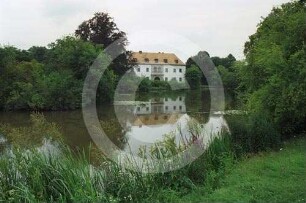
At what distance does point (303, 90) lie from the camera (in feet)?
32.7

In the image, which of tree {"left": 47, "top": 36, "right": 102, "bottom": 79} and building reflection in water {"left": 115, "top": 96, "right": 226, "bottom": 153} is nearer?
building reflection in water {"left": 115, "top": 96, "right": 226, "bottom": 153}

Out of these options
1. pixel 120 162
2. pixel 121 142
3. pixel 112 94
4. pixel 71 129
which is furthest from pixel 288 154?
pixel 112 94

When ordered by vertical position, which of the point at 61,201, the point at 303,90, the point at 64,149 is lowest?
the point at 61,201

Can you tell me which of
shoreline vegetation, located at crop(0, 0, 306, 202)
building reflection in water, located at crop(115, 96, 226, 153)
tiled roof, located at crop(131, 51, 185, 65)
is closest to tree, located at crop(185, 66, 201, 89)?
tiled roof, located at crop(131, 51, 185, 65)

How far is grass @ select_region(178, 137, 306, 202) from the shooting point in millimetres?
5805

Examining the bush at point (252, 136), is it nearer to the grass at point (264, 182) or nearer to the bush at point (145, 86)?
the grass at point (264, 182)

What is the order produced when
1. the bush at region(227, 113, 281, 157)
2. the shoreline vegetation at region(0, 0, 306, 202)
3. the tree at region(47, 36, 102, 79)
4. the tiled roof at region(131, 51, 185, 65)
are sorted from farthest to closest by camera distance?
the tiled roof at region(131, 51, 185, 65)
the tree at region(47, 36, 102, 79)
the bush at region(227, 113, 281, 157)
the shoreline vegetation at region(0, 0, 306, 202)

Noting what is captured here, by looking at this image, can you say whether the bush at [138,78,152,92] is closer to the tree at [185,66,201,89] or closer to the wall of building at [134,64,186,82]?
the tree at [185,66,201,89]

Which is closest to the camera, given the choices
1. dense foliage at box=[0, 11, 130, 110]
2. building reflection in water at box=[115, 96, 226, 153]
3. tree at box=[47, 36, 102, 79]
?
building reflection in water at box=[115, 96, 226, 153]

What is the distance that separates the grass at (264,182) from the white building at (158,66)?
5271cm

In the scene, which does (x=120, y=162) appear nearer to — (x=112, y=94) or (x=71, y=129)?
(x=71, y=129)

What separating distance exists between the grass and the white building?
52712 mm

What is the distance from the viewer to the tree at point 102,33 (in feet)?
140

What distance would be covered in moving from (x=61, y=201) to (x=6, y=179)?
1.19m
